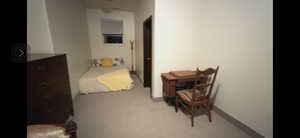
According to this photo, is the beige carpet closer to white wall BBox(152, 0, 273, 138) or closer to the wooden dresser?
white wall BBox(152, 0, 273, 138)

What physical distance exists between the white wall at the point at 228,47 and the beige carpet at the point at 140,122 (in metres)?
0.33

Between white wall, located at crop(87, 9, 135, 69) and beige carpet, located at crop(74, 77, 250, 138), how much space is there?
274 cm

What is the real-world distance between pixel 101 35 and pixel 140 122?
4.13 metres

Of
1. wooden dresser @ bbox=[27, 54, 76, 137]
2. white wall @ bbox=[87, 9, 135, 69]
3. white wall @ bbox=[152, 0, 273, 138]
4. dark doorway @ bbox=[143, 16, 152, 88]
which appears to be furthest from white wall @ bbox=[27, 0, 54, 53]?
white wall @ bbox=[87, 9, 135, 69]

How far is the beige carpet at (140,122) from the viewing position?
5.55 feet

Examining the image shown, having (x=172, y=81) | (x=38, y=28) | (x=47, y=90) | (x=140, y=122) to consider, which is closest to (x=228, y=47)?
(x=172, y=81)

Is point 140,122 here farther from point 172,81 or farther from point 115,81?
point 115,81

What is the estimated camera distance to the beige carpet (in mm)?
1690

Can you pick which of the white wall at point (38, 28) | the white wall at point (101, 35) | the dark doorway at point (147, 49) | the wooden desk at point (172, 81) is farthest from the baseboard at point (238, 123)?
the white wall at point (101, 35)

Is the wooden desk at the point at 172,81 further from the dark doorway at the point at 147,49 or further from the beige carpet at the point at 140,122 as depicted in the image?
the dark doorway at the point at 147,49

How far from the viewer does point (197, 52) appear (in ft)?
8.60

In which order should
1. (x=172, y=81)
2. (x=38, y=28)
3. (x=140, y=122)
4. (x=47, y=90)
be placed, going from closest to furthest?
(x=47, y=90), (x=38, y=28), (x=140, y=122), (x=172, y=81)

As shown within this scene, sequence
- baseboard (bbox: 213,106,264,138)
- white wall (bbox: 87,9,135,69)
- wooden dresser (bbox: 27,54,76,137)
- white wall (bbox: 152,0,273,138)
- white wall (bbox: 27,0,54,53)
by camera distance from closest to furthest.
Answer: wooden dresser (bbox: 27,54,76,137)
white wall (bbox: 152,0,273,138)
baseboard (bbox: 213,106,264,138)
white wall (bbox: 27,0,54,53)
white wall (bbox: 87,9,135,69)

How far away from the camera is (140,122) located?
1.96 metres
